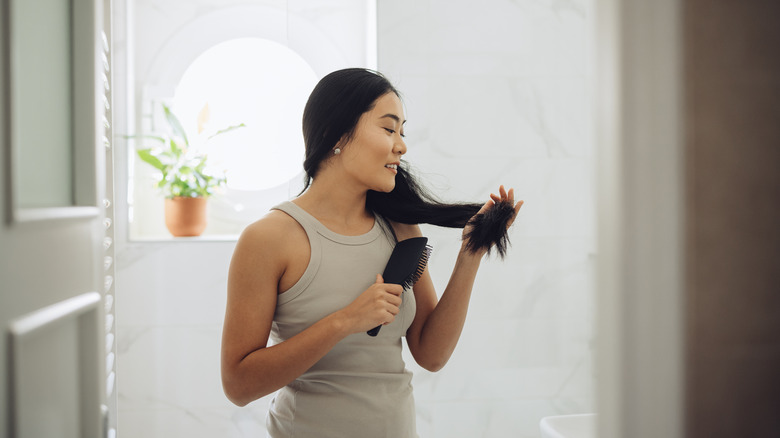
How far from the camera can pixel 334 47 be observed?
1771mm

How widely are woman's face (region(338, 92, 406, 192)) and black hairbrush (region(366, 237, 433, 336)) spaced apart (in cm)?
10

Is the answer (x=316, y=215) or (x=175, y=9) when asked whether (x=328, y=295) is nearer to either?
(x=316, y=215)

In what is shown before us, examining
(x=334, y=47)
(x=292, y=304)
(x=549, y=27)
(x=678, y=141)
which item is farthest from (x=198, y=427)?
(x=678, y=141)

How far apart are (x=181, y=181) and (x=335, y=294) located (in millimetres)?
969

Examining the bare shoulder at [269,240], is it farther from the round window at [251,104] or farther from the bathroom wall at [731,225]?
the round window at [251,104]

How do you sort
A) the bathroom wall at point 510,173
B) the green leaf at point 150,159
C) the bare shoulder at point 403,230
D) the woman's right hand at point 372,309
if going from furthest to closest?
the green leaf at point 150,159
the bathroom wall at point 510,173
the bare shoulder at point 403,230
the woman's right hand at point 372,309

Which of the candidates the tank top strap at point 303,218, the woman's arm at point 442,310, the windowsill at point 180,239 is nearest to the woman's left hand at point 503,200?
the woman's arm at point 442,310

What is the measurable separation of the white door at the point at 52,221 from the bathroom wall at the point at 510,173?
32.8 inches

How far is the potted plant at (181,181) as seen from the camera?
1.60 m

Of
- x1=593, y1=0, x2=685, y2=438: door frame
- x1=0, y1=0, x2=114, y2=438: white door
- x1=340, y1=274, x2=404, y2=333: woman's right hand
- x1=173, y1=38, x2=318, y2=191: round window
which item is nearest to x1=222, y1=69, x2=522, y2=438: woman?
x1=340, y1=274, x2=404, y2=333: woman's right hand

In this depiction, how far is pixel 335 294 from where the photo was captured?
0.81 metres

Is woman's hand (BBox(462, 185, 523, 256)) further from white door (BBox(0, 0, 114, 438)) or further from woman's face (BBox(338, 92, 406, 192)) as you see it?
white door (BBox(0, 0, 114, 438))

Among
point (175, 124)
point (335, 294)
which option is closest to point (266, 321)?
point (335, 294)

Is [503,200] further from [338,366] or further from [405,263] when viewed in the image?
[338,366]
